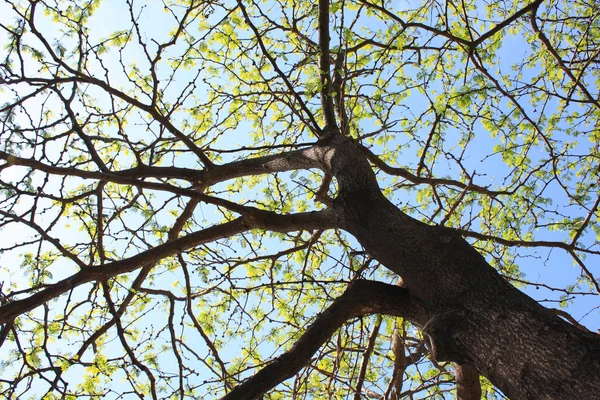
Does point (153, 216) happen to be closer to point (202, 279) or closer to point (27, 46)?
point (202, 279)

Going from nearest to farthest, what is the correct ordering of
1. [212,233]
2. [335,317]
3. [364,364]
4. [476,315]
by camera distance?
[476,315]
[335,317]
[212,233]
[364,364]

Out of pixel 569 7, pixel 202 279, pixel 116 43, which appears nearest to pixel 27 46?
pixel 116 43

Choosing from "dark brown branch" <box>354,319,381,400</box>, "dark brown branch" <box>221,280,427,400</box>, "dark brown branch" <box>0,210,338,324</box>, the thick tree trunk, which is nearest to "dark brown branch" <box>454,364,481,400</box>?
"dark brown branch" <box>354,319,381,400</box>

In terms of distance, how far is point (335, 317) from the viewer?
257 cm

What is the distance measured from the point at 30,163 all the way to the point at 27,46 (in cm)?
195

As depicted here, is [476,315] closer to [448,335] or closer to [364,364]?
[448,335]

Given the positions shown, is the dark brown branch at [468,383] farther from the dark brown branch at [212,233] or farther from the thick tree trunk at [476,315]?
the dark brown branch at [212,233]

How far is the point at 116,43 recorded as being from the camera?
5.02 metres

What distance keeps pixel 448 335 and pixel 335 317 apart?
24.8 inches

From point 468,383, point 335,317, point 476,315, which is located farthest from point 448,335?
point 468,383

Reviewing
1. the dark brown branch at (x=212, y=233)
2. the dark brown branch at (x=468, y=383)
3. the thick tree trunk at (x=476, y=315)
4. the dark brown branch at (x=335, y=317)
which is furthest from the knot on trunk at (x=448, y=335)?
the dark brown branch at (x=468, y=383)

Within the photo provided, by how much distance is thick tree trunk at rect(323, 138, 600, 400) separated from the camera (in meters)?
1.76

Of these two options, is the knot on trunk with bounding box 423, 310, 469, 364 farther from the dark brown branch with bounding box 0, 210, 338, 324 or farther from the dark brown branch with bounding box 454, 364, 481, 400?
the dark brown branch with bounding box 454, 364, 481, 400

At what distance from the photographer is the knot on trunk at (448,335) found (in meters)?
2.14
